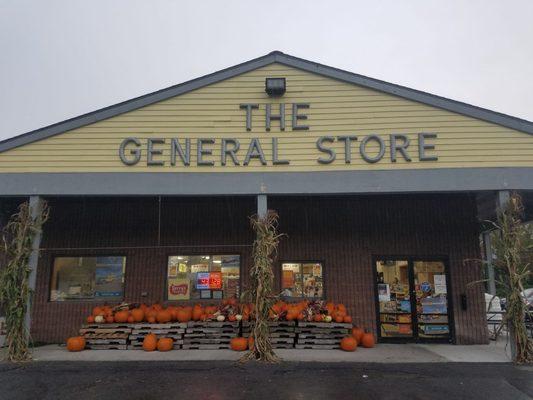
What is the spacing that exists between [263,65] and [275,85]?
0.84m

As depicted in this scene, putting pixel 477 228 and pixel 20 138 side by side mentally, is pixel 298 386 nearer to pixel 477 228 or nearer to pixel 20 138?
pixel 477 228

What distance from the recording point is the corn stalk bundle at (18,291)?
8594 millimetres

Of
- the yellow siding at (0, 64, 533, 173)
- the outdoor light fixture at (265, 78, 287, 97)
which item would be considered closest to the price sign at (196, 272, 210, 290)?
the yellow siding at (0, 64, 533, 173)

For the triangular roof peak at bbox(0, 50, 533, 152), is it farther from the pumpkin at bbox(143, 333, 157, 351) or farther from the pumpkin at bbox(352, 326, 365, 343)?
the pumpkin at bbox(352, 326, 365, 343)

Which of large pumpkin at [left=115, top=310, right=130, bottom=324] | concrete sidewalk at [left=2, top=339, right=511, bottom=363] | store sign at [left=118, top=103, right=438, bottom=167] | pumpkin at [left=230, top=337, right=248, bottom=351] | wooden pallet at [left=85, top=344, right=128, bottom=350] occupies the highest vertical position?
store sign at [left=118, top=103, right=438, bottom=167]

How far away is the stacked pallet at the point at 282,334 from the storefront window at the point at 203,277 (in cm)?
193

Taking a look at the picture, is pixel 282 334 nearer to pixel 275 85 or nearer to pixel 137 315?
pixel 137 315

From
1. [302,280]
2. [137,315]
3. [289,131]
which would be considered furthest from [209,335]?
[289,131]

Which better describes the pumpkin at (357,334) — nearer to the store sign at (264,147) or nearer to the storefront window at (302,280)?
the storefront window at (302,280)

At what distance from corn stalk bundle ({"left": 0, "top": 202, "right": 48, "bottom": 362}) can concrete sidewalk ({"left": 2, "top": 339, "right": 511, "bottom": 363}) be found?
1.63ft

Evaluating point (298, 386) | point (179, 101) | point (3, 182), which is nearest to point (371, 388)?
point (298, 386)

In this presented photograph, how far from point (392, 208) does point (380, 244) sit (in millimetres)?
1063

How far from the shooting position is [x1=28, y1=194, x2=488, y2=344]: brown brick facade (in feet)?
36.7

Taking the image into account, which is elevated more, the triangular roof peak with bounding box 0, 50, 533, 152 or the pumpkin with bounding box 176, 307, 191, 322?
the triangular roof peak with bounding box 0, 50, 533, 152
